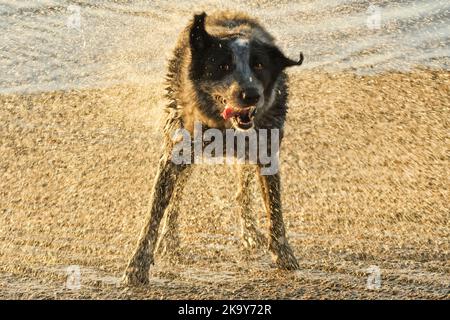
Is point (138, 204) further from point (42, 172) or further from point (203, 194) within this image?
point (42, 172)

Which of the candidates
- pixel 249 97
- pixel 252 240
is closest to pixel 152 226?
pixel 249 97

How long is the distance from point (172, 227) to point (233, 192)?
1751 mm

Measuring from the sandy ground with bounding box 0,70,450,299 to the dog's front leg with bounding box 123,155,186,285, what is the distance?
0.44 feet

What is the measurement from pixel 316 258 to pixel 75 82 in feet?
22.6

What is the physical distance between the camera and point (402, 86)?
38.3 ft

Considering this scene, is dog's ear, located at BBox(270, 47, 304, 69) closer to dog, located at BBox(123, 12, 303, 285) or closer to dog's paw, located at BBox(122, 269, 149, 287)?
dog, located at BBox(123, 12, 303, 285)

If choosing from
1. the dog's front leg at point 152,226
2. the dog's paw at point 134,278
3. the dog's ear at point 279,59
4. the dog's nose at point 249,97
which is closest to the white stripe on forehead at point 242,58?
the dog's nose at point 249,97

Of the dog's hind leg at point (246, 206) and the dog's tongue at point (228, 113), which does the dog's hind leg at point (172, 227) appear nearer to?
the dog's hind leg at point (246, 206)

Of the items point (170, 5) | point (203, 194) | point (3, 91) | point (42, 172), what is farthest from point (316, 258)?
point (3, 91)

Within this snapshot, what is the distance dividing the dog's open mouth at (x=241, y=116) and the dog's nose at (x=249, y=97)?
0.06 metres

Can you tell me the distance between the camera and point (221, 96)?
6.24m

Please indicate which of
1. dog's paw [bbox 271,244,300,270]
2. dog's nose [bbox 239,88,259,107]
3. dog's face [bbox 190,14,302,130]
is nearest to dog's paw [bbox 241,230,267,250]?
dog's paw [bbox 271,244,300,270]

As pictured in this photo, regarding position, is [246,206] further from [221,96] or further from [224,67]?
[224,67]

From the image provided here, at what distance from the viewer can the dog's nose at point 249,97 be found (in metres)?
5.97
